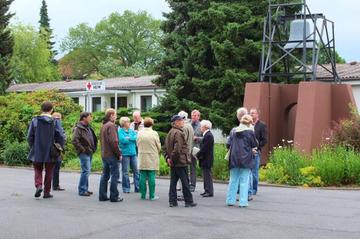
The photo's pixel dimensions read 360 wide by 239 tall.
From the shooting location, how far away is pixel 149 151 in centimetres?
1232

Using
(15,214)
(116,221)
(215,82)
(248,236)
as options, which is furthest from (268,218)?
(215,82)

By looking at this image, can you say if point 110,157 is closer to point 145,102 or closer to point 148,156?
point 148,156

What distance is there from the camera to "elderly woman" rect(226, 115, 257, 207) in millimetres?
11352

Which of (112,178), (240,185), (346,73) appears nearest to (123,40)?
(346,73)

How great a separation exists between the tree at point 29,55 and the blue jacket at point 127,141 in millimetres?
52852

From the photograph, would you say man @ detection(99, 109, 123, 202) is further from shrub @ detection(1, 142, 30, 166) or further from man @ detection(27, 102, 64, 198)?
shrub @ detection(1, 142, 30, 166)

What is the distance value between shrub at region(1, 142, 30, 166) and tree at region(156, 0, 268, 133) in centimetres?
699

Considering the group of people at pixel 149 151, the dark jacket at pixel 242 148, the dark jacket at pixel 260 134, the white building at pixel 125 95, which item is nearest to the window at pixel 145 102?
the white building at pixel 125 95

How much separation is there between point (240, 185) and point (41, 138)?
13.4 ft

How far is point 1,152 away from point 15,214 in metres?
14.2

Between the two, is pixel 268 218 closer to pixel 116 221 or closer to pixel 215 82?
pixel 116 221

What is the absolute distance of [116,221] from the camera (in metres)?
9.67

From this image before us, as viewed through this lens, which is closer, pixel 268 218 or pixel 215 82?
pixel 268 218

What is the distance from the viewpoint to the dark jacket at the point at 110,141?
12.0 m
